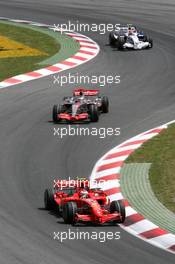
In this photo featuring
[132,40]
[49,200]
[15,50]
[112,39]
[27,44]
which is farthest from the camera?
[27,44]

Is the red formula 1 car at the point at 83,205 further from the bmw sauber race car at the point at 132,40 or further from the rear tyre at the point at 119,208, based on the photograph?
the bmw sauber race car at the point at 132,40

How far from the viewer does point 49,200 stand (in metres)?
28.3

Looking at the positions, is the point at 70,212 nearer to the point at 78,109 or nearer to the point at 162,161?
the point at 162,161

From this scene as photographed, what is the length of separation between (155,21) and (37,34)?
298 inches

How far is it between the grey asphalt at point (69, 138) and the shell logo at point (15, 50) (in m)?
3.33

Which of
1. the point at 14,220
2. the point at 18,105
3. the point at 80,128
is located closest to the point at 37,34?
the point at 18,105

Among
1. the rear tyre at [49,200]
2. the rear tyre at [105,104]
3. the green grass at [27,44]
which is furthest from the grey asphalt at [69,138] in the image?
the green grass at [27,44]

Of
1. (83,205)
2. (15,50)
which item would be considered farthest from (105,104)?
(15,50)

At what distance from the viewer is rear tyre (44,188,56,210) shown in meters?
28.2

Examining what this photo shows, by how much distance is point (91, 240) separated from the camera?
25.9 meters

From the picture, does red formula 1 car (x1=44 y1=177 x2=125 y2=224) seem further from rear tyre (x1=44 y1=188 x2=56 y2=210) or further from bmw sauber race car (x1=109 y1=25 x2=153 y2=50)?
bmw sauber race car (x1=109 y1=25 x2=153 y2=50)

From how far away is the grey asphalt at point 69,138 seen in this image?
82.6 ft

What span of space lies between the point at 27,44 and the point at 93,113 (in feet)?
54.6

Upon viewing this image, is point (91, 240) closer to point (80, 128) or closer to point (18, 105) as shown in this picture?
point (80, 128)
